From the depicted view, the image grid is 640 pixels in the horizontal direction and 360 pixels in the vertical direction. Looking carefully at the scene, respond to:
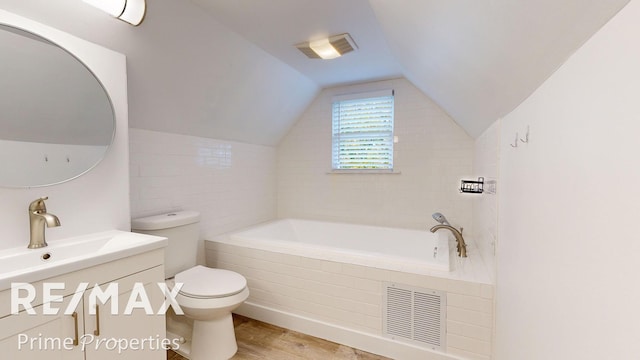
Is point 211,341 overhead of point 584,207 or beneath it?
beneath

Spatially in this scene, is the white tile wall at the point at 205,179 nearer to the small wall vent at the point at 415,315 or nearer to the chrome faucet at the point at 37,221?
the chrome faucet at the point at 37,221

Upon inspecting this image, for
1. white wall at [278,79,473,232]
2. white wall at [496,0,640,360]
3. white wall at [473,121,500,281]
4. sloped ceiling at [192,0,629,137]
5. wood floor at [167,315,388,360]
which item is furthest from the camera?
white wall at [278,79,473,232]

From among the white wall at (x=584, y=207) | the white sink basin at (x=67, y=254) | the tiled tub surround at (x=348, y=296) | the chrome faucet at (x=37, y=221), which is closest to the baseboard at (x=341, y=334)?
the tiled tub surround at (x=348, y=296)

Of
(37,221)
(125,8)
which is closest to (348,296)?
(37,221)

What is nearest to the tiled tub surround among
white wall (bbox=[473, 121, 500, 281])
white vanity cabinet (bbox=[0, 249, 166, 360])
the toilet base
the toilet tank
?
white wall (bbox=[473, 121, 500, 281])

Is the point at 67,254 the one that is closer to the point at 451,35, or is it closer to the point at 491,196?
the point at 451,35

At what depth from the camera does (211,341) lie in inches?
71.7

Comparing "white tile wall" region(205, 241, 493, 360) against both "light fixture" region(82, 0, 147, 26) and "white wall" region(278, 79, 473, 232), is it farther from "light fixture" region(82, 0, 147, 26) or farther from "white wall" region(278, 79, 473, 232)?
"light fixture" region(82, 0, 147, 26)

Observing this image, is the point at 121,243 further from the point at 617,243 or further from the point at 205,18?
the point at 617,243

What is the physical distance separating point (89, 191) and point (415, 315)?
2135mm

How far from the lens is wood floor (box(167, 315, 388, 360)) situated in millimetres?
1886

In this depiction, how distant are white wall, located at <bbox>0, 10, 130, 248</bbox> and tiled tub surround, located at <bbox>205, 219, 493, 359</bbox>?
1.08 meters

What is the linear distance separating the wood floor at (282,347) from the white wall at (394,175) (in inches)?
59.5

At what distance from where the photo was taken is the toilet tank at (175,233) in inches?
76.0
